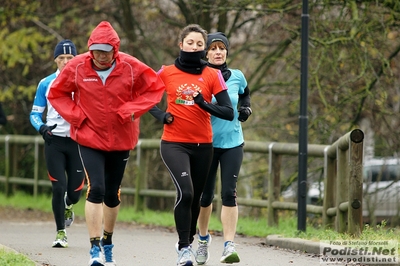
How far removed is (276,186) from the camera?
12812 mm

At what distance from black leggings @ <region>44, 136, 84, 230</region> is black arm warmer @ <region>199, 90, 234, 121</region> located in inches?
104

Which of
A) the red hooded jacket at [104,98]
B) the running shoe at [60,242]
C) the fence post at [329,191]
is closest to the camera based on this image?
the red hooded jacket at [104,98]

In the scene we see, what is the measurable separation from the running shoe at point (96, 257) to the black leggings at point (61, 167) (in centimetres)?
258

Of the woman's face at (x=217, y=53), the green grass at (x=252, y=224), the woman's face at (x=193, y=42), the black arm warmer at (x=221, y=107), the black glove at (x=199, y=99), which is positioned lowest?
the green grass at (x=252, y=224)

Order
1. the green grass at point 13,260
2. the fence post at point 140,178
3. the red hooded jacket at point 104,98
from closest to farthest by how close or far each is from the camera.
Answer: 1. the green grass at point 13,260
2. the red hooded jacket at point 104,98
3. the fence post at point 140,178

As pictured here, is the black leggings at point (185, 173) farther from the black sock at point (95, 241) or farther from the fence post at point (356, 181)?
the fence post at point (356, 181)

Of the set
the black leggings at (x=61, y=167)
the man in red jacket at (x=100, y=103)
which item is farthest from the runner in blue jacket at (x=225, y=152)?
the black leggings at (x=61, y=167)

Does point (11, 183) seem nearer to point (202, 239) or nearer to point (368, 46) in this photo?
point (368, 46)

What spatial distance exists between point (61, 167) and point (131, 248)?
1114 mm

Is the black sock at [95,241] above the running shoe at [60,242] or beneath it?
above

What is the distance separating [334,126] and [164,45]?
4908mm

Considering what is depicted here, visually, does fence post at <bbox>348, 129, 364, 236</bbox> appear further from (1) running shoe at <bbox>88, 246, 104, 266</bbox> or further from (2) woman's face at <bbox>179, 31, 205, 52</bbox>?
(1) running shoe at <bbox>88, 246, 104, 266</bbox>

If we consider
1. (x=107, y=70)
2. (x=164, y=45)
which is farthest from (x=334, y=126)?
(x=107, y=70)

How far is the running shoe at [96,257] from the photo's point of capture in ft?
23.5
